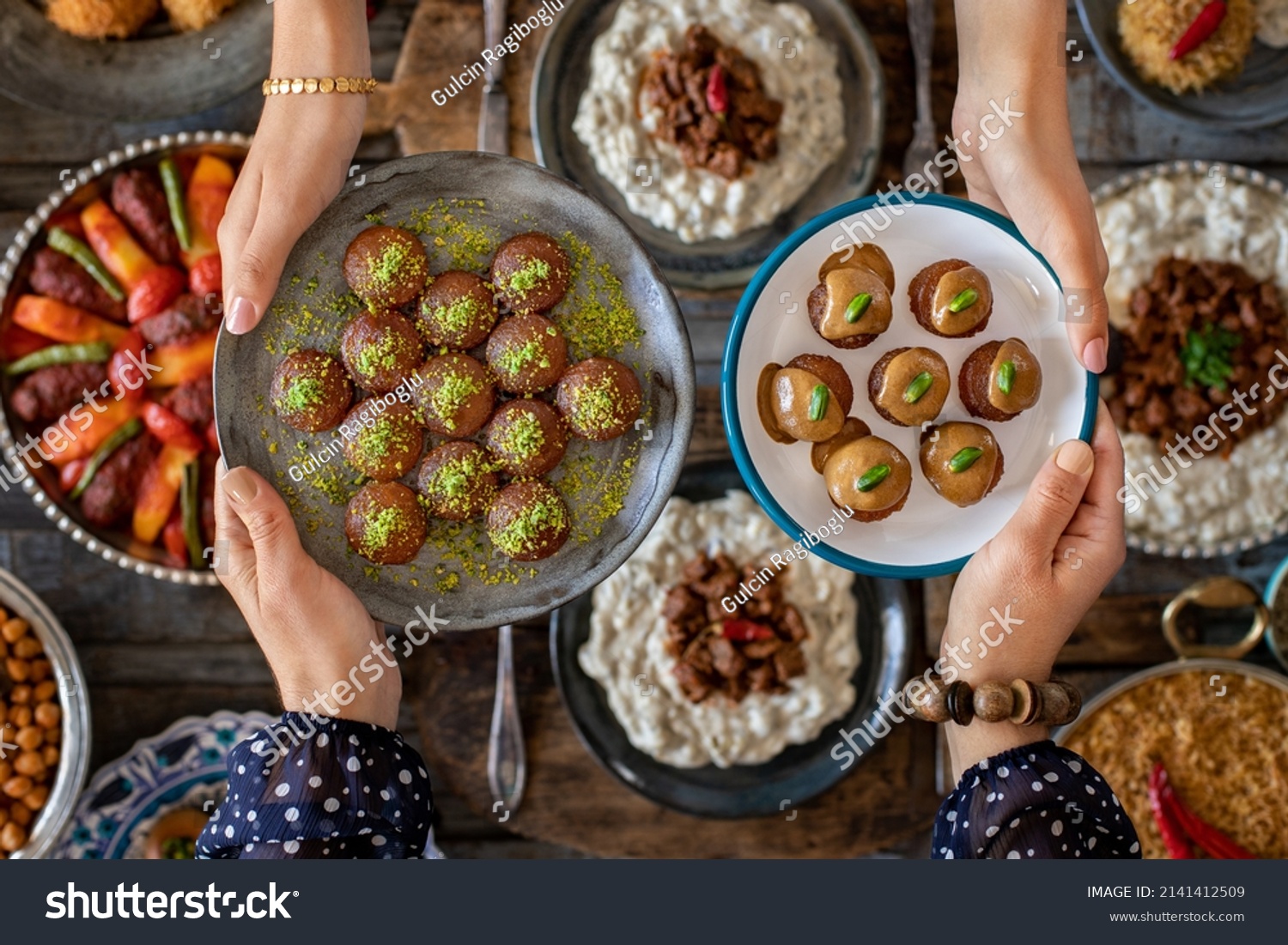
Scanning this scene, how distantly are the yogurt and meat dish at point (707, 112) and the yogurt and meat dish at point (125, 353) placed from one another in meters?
0.94

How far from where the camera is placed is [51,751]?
243cm

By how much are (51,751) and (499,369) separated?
152cm

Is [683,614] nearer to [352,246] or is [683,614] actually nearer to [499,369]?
[499,369]

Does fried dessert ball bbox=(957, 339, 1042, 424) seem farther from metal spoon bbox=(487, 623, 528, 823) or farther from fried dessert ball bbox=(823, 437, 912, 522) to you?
metal spoon bbox=(487, 623, 528, 823)

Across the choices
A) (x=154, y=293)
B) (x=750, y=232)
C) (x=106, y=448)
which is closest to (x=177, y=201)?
(x=154, y=293)

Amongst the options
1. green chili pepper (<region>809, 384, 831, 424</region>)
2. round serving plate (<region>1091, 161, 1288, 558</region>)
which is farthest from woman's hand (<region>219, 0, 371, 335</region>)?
round serving plate (<region>1091, 161, 1288, 558</region>)

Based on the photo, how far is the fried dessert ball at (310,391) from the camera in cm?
189

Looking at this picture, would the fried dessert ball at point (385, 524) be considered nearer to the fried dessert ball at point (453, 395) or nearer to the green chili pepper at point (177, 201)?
the fried dessert ball at point (453, 395)

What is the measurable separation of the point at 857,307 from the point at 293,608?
119 cm

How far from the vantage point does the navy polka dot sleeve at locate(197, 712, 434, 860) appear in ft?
5.78

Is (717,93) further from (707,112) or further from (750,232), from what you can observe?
(750,232)

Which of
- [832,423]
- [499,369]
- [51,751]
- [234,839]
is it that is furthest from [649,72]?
[51,751]

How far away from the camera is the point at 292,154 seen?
1928mm

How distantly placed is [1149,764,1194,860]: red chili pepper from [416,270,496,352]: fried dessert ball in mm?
1916
